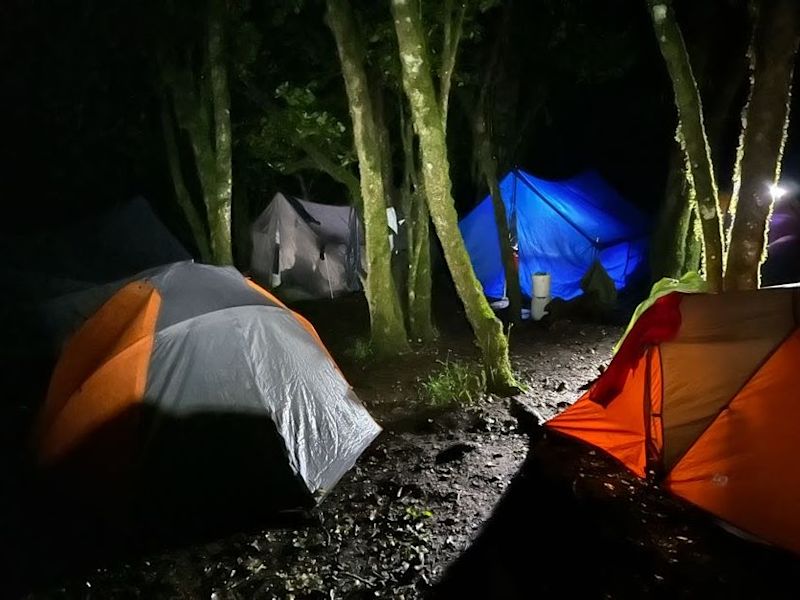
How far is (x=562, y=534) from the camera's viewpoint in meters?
4.36

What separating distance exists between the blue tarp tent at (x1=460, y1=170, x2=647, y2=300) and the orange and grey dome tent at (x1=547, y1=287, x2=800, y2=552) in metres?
7.42

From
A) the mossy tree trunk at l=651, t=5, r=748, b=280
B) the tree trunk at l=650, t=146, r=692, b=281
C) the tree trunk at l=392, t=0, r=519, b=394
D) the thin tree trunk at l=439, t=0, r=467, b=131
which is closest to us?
the tree trunk at l=392, t=0, r=519, b=394

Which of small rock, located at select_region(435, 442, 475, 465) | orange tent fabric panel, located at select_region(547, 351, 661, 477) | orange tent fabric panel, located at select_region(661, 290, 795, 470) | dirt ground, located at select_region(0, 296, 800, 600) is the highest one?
orange tent fabric panel, located at select_region(661, 290, 795, 470)

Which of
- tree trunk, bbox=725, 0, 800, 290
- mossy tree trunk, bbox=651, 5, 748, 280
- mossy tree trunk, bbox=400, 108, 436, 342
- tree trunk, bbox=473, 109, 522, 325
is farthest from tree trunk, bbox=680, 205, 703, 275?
tree trunk, bbox=725, 0, 800, 290

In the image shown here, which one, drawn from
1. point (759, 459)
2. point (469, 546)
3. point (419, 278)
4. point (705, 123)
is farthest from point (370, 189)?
point (705, 123)

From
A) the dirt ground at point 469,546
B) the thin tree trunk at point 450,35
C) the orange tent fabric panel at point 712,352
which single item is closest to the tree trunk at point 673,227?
the thin tree trunk at point 450,35

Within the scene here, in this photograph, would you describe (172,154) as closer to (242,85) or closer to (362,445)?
(242,85)

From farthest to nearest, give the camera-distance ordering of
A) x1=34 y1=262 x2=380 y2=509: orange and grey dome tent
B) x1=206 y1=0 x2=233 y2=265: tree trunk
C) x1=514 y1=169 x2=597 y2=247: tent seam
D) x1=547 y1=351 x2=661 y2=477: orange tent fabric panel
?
x1=514 y1=169 x2=597 y2=247: tent seam → x1=206 y1=0 x2=233 y2=265: tree trunk → x1=547 y1=351 x2=661 y2=477: orange tent fabric panel → x1=34 y1=262 x2=380 y2=509: orange and grey dome tent

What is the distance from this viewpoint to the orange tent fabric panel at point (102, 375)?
4711mm

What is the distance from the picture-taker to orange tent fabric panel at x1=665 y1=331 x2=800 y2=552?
3.93m

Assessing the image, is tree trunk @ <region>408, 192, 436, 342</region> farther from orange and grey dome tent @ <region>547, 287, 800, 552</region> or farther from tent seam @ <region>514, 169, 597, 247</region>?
orange and grey dome tent @ <region>547, 287, 800, 552</region>

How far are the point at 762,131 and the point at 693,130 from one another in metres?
0.66

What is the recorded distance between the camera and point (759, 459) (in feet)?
13.4

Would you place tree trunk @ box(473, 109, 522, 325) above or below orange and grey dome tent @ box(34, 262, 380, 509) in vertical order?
above
